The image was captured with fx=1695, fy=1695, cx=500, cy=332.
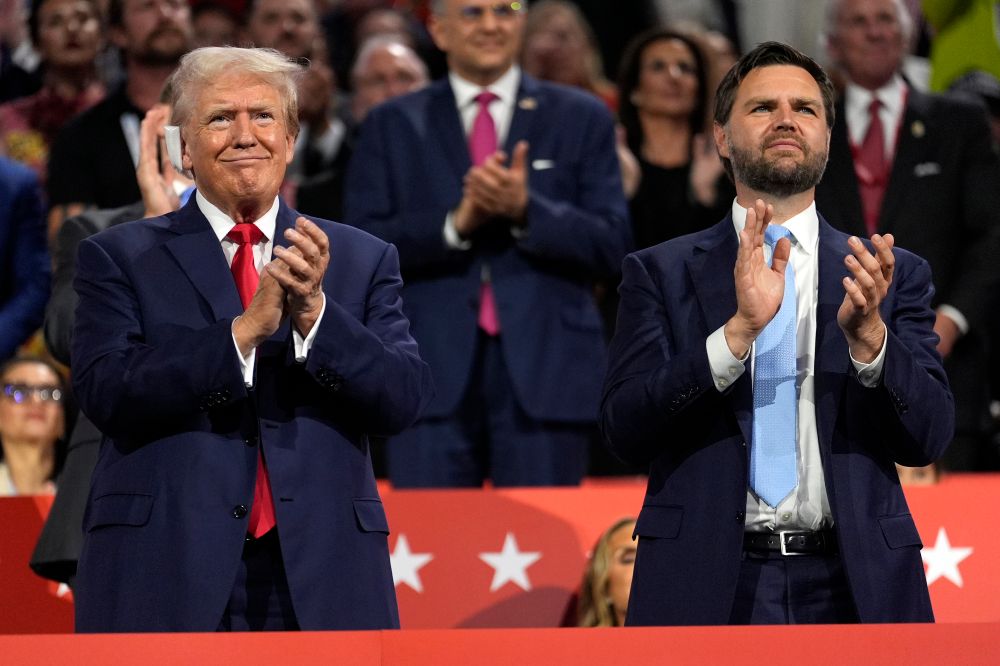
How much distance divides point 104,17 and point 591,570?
388cm

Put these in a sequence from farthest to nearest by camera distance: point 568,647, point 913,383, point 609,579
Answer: point 609,579 → point 913,383 → point 568,647

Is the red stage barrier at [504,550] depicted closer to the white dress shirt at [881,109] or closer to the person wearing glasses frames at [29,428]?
the person wearing glasses frames at [29,428]

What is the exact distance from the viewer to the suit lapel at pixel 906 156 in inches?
215

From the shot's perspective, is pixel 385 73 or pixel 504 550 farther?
pixel 385 73

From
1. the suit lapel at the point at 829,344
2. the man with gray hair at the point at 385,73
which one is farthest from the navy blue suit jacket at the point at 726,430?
the man with gray hair at the point at 385,73

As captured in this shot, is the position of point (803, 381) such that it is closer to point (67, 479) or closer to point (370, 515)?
point (370, 515)

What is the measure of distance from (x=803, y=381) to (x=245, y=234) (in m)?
1.15

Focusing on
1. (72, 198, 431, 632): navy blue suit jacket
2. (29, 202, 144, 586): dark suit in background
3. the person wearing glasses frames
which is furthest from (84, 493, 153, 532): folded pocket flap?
the person wearing glasses frames

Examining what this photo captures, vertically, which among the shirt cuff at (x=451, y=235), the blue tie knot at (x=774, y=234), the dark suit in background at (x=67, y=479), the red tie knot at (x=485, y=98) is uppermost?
the red tie knot at (x=485, y=98)

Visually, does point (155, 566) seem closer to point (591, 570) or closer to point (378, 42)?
point (591, 570)

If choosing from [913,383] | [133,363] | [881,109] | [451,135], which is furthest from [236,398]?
[881,109]

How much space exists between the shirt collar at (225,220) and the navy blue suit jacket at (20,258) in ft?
6.90

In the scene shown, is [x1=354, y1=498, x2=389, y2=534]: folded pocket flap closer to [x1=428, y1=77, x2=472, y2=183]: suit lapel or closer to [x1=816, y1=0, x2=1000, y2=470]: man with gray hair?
[x1=428, y1=77, x2=472, y2=183]: suit lapel

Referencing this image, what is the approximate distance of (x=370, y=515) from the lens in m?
3.24
